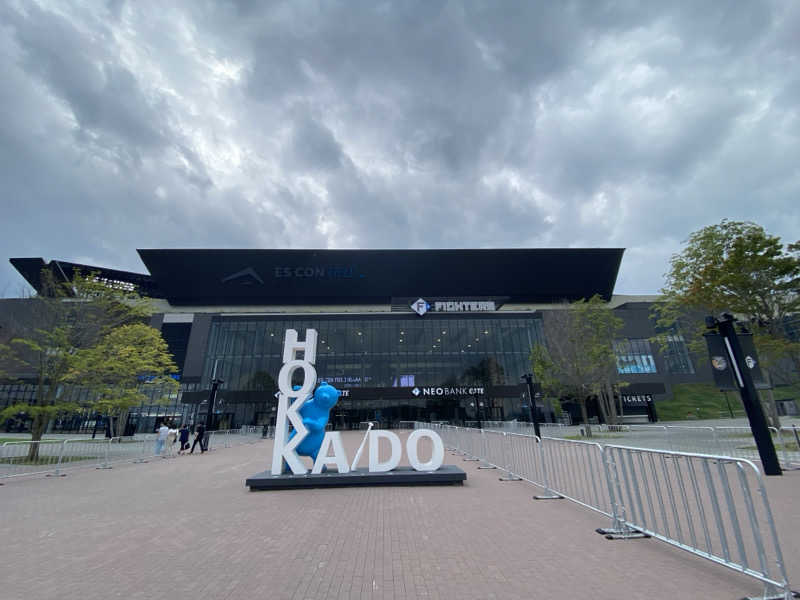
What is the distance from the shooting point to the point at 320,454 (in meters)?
9.87

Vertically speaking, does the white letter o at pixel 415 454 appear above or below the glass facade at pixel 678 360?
below

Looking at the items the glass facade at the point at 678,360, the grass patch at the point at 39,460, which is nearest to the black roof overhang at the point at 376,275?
the glass facade at the point at 678,360

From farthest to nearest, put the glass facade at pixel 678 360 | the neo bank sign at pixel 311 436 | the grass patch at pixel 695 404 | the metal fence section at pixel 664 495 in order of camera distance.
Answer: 1. the glass facade at pixel 678 360
2. the grass patch at pixel 695 404
3. the neo bank sign at pixel 311 436
4. the metal fence section at pixel 664 495

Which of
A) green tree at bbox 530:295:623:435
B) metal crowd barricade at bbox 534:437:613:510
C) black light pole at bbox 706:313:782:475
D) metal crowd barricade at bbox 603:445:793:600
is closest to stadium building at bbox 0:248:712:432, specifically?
green tree at bbox 530:295:623:435

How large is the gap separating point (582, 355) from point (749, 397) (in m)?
18.9

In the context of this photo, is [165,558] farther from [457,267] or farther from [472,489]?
[457,267]

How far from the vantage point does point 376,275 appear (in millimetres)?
56250

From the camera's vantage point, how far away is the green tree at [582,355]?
27.5 meters

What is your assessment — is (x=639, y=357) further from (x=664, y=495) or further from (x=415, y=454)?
(x=415, y=454)

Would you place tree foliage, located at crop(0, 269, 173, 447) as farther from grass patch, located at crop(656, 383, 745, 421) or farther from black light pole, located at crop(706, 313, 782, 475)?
grass patch, located at crop(656, 383, 745, 421)

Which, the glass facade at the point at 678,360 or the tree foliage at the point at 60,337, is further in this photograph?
the glass facade at the point at 678,360

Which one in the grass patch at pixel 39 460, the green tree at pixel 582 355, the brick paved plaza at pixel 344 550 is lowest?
the brick paved plaza at pixel 344 550

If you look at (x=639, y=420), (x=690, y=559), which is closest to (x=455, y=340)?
(x=639, y=420)

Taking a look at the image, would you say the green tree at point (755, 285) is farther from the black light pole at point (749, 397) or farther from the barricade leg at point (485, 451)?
the barricade leg at point (485, 451)
